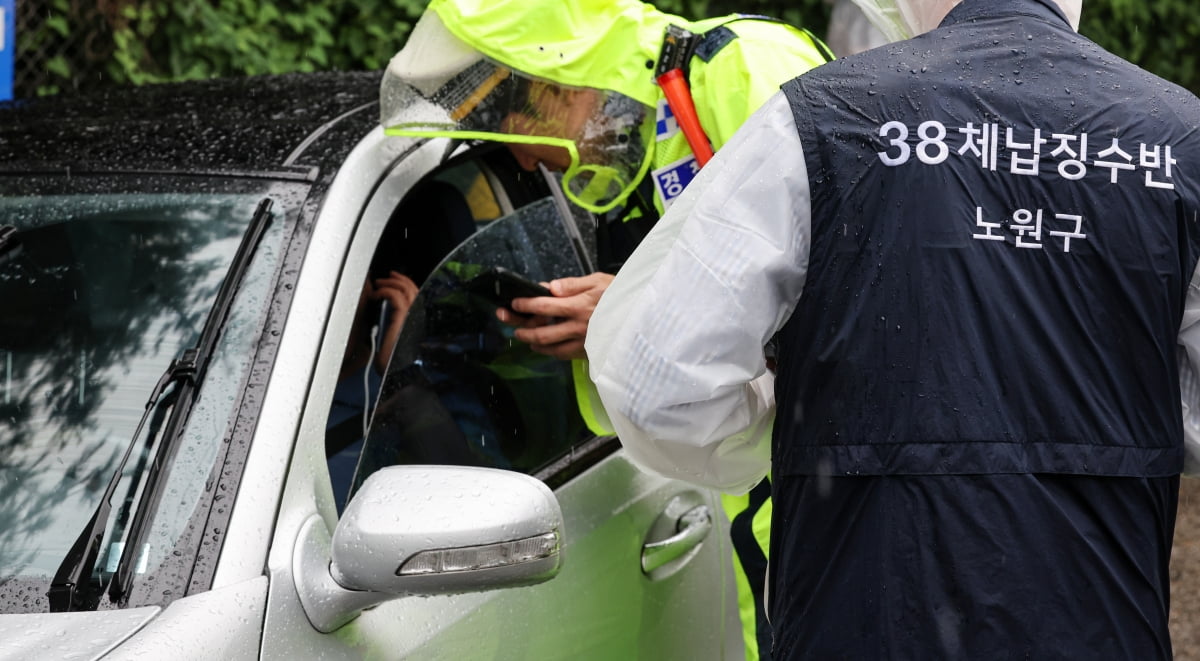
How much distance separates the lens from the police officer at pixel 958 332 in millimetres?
1642

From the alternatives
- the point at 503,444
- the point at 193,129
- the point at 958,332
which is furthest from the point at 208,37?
the point at 958,332

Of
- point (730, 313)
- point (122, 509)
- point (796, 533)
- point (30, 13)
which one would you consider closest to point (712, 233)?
point (730, 313)

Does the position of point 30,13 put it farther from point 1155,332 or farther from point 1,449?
point 1155,332

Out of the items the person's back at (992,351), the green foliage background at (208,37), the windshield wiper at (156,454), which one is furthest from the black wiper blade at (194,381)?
the green foliage background at (208,37)

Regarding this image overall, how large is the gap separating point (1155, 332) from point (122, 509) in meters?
1.29

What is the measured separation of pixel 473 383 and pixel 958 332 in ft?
3.85

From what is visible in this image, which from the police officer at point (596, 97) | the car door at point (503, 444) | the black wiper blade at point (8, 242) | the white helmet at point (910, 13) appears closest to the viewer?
the white helmet at point (910, 13)

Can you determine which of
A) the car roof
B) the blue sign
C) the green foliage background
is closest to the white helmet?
the car roof

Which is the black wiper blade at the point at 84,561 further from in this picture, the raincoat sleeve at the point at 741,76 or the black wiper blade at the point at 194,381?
the raincoat sleeve at the point at 741,76

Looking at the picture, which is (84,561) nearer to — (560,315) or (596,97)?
(560,315)

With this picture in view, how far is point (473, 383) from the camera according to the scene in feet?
8.64

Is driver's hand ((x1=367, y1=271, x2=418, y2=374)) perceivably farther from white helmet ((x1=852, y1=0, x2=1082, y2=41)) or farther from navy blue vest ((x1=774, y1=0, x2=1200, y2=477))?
navy blue vest ((x1=774, y1=0, x2=1200, y2=477))

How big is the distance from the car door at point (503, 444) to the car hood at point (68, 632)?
0.29 metres

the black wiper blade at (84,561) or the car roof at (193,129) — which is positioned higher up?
the car roof at (193,129)
